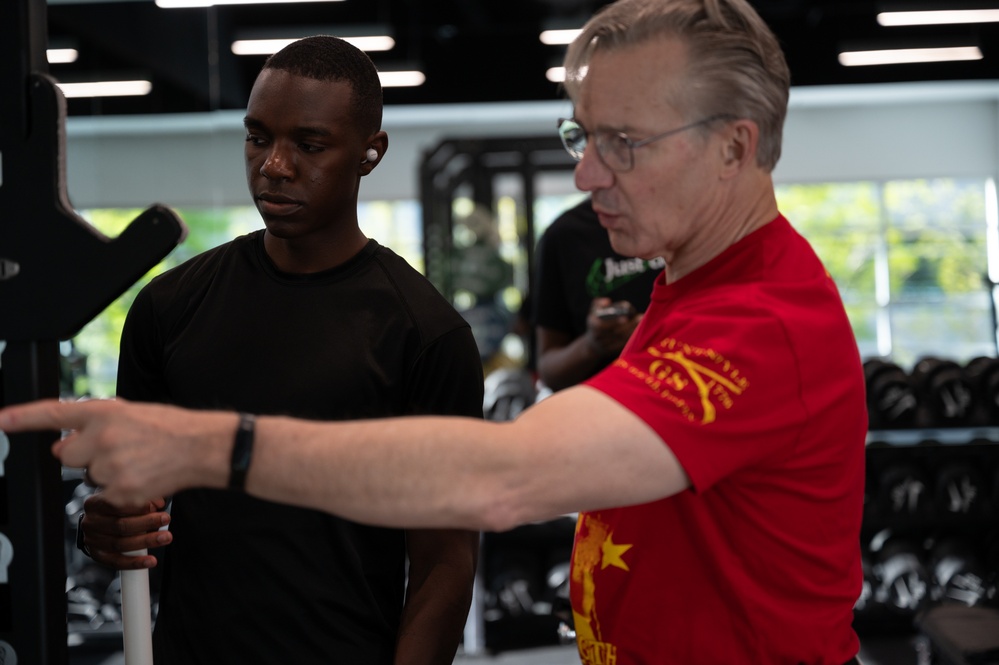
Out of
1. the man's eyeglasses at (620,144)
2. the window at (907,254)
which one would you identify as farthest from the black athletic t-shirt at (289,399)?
the window at (907,254)

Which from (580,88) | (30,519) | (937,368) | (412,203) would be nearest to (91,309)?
(30,519)

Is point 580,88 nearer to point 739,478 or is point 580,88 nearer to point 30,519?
point 739,478

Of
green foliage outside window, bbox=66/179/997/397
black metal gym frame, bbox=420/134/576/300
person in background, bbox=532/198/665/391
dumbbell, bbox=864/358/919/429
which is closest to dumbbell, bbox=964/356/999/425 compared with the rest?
dumbbell, bbox=864/358/919/429

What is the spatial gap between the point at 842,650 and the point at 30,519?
0.88 meters

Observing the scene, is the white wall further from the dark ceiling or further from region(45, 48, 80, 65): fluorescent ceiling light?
region(45, 48, 80, 65): fluorescent ceiling light

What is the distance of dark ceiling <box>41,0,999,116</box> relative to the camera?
570cm

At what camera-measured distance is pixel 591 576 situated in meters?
1.14

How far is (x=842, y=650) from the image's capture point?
1111 millimetres

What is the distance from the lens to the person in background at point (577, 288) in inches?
102

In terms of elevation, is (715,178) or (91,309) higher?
(715,178)

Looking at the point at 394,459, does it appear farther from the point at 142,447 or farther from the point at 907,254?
the point at 907,254

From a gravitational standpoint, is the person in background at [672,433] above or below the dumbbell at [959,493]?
above

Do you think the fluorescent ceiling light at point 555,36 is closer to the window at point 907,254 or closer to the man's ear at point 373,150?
the man's ear at point 373,150

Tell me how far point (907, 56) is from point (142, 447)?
6.16 m
